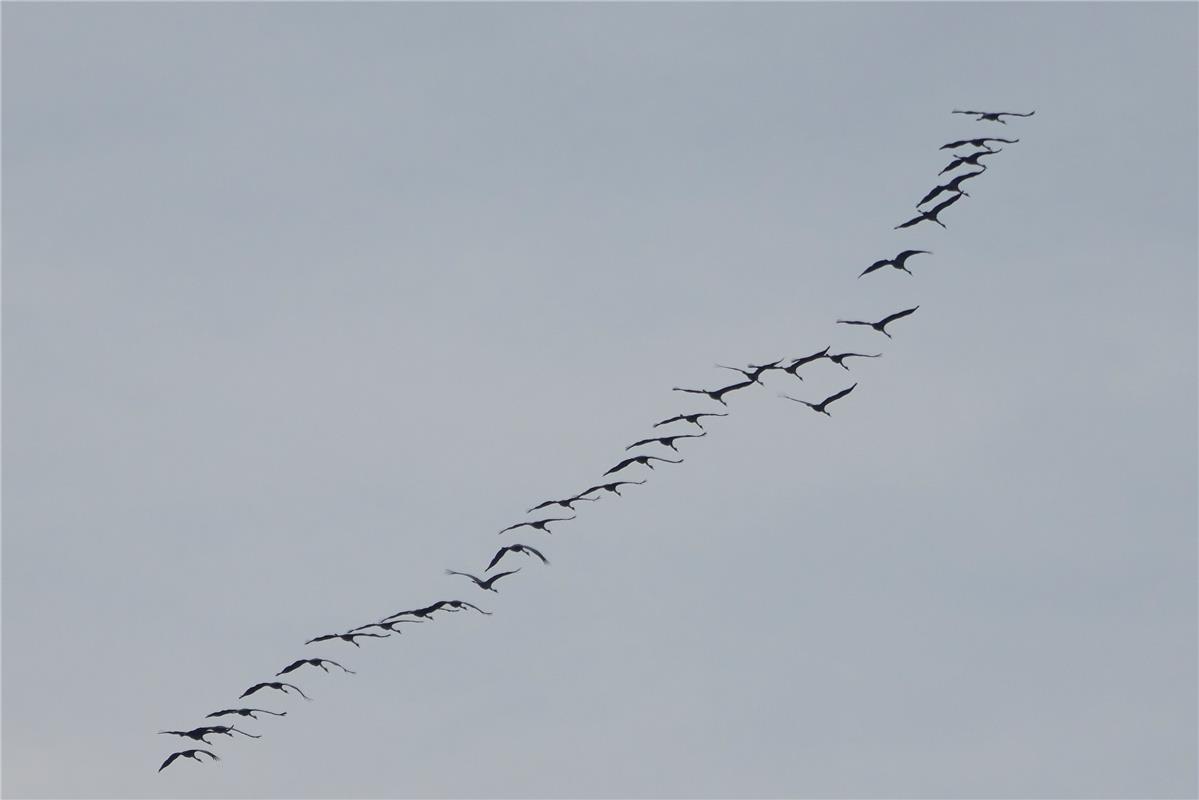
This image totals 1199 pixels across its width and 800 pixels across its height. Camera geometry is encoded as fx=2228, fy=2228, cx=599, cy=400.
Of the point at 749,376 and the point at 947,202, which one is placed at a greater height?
the point at 947,202

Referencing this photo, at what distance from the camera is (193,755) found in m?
152

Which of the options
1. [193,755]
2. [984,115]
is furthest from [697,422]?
[193,755]

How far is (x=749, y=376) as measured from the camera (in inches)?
6117

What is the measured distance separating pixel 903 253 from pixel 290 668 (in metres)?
52.0

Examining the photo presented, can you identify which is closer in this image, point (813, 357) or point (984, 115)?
point (813, 357)

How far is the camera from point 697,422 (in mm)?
161000

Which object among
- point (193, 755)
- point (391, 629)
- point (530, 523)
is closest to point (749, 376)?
point (530, 523)

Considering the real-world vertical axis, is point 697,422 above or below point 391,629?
above

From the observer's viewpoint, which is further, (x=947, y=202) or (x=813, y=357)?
(x=947, y=202)

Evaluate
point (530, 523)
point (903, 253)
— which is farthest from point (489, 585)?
point (903, 253)

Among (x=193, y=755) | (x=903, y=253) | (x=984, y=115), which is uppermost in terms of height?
(x=984, y=115)

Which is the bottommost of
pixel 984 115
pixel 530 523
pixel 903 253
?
pixel 530 523

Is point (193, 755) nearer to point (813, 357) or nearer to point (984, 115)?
point (813, 357)

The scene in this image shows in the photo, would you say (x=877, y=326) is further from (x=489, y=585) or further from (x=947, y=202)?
(x=489, y=585)
